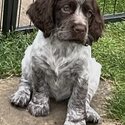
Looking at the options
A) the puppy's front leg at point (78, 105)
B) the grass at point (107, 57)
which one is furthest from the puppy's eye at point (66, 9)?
the grass at point (107, 57)

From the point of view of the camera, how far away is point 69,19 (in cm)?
469

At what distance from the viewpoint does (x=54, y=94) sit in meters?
5.27

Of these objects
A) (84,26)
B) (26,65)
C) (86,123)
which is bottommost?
(86,123)

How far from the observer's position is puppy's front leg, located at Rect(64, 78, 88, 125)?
5.02 meters

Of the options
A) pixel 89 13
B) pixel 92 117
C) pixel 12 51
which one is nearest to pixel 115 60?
pixel 12 51

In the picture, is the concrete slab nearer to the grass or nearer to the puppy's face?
the grass

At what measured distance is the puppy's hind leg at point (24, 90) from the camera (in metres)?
5.24

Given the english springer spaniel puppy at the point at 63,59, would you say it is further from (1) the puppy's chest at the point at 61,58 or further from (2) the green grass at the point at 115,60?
(2) the green grass at the point at 115,60

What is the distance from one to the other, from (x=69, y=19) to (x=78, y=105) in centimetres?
84

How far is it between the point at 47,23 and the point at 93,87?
0.91 metres

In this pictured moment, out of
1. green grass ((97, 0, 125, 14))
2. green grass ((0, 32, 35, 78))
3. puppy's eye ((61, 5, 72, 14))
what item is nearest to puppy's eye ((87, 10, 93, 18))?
puppy's eye ((61, 5, 72, 14))

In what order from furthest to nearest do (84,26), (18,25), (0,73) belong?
(18,25)
(0,73)
(84,26)

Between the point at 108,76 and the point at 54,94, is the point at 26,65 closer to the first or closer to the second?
the point at 54,94

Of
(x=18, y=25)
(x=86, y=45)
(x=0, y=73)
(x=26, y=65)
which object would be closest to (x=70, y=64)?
(x=86, y=45)
